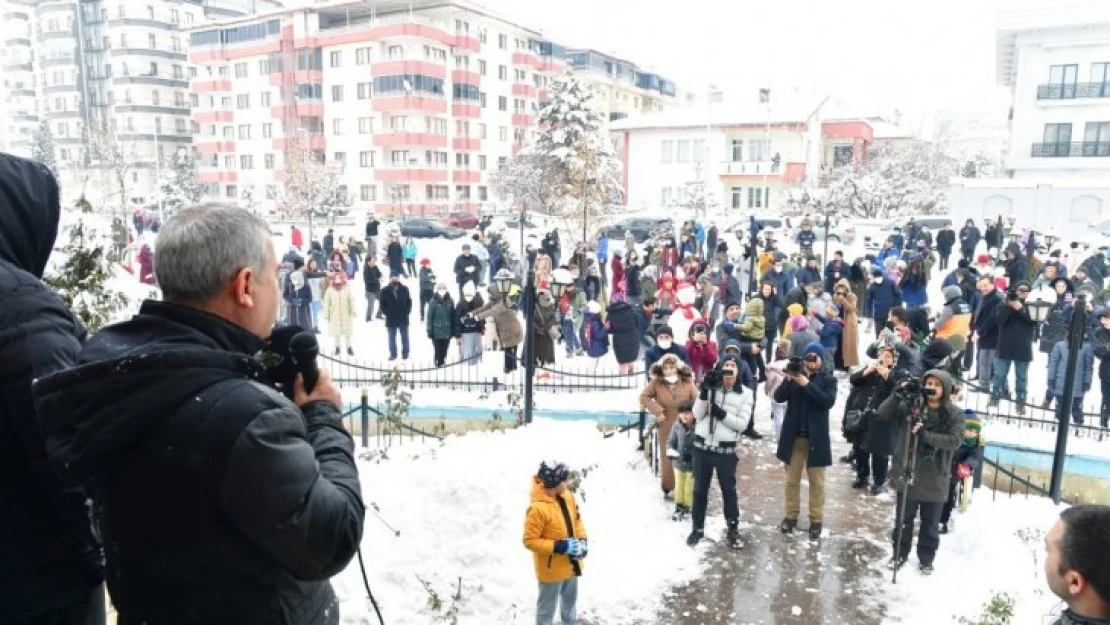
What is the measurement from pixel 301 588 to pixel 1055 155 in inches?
2156

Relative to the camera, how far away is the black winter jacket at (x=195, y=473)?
Answer: 1.70 metres

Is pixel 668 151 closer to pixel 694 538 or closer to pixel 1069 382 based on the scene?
pixel 1069 382

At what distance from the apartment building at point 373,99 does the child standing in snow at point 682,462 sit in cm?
4601

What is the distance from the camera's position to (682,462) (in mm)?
8445

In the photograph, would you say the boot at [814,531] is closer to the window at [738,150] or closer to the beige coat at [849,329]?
the beige coat at [849,329]

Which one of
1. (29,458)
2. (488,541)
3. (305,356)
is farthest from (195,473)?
(488,541)

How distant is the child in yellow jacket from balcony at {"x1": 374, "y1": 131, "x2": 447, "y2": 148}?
53.6m

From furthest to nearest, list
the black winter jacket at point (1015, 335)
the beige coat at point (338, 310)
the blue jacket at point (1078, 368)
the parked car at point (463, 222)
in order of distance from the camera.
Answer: the parked car at point (463, 222) < the beige coat at point (338, 310) < the black winter jacket at point (1015, 335) < the blue jacket at point (1078, 368)

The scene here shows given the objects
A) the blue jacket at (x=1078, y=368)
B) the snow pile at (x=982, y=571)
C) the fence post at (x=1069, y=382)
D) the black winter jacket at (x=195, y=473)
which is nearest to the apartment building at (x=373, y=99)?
the blue jacket at (x=1078, y=368)

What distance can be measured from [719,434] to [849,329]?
7.23m

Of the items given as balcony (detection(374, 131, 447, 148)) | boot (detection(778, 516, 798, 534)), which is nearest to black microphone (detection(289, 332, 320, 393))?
boot (detection(778, 516, 798, 534))

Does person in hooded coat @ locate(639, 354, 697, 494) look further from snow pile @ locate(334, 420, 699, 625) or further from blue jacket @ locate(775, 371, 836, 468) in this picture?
blue jacket @ locate(775, 371, 836, 468)

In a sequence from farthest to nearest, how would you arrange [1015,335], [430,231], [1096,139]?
[1096,139]
[430,231]
[1015,335]

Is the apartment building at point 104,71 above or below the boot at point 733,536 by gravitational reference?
above
